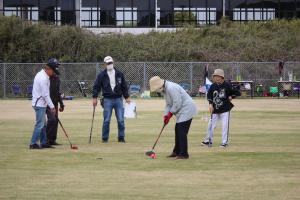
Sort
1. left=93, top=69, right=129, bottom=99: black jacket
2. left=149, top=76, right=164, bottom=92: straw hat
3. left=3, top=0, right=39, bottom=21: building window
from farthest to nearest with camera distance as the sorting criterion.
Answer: left=3, top=0, right=39, bottom=21: building window
left=93, top=69, right=129, bottom=99: black jacket
left=149, top=76, right=164, bottom=92: straw hat

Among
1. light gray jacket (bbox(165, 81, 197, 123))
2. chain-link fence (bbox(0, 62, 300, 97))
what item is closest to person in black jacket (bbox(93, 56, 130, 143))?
light gray jacket (bbox(165, 81, 197, 123))

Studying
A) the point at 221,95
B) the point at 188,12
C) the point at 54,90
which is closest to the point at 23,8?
the point at 188,12

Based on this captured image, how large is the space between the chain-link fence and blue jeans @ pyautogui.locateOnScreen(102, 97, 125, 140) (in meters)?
27.1

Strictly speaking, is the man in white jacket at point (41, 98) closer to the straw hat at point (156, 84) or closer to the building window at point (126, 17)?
the straw hat at point (156, 84)

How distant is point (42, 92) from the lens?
56.5ft

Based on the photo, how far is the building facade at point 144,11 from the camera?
60906 millimetres

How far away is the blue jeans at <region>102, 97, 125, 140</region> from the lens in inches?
755

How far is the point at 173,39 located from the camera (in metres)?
53.6

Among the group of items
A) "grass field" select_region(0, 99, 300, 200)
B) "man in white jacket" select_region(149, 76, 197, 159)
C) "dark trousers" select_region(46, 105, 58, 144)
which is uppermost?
"man in white jacket" select_region(149, 76, 197, 159)

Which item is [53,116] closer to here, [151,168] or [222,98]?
[222,98]

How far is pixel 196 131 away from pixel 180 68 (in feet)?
82.9

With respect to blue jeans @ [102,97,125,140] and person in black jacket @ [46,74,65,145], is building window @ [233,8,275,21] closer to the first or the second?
blue jeans @ [102,97,125,140]

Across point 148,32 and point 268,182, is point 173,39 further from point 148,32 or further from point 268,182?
point 268,182

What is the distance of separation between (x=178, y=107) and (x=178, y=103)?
84 mm
